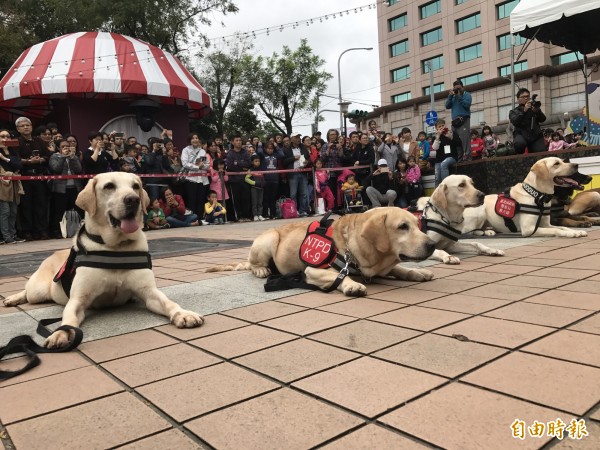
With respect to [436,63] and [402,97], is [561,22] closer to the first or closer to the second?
[436,63]

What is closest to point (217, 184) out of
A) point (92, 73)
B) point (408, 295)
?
point (92, 73)

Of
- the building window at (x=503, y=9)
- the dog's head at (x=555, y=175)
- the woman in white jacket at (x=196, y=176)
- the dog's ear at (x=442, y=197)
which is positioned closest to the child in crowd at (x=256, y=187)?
the woman in white jacket at (x=196, y=176)

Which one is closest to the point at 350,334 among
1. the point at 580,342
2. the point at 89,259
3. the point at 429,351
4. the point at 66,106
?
the point at 429,351

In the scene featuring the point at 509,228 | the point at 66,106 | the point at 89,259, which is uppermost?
the point at 66,106

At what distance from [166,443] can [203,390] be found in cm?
40

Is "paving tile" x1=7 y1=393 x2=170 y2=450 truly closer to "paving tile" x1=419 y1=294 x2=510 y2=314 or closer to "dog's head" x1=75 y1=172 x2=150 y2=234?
"dog's head" x1=75 y1=172 x2=150 y2=234

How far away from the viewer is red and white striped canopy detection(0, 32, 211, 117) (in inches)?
620

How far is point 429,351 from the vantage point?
2230 millimetres

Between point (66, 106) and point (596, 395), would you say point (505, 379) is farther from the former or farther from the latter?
point (66, 106)

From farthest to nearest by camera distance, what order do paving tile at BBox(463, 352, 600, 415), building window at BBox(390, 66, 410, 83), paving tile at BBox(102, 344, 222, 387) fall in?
building window at BBox(390, 66, 410, 83)
paving tile at BBox(102, 344, 222, 387)
paving tile at BBox(463, 352, 600, 415)

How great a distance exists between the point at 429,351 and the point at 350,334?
490 millimetres

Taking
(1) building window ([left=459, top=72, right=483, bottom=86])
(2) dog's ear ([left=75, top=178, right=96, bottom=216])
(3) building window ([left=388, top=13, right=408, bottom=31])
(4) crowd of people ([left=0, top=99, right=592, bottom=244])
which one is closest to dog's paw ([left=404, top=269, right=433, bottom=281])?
(2) dog's ear ([left=75, top=178, right=96, bottom=216])

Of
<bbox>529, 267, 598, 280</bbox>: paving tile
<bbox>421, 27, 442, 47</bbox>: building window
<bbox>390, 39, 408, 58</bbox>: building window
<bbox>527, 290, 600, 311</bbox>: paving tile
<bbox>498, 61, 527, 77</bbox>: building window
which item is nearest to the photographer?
<bbox>527, 290, 600, 311</bbox>: paving tile

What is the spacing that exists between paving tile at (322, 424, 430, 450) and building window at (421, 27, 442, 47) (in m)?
48.6
